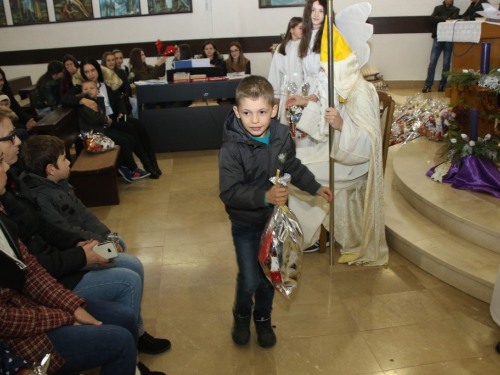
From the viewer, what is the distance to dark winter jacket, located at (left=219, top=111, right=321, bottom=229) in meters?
2.24

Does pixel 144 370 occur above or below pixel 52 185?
below

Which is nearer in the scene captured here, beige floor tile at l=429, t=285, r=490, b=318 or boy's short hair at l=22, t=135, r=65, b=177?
boy's short hair at l=22, t=135, r=65, b=177

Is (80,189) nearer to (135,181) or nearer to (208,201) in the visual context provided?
(135,181)

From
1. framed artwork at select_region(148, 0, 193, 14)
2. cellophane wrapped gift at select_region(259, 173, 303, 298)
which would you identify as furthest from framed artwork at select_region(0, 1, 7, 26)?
cellophane wrapped gift at select_region(259, 173, 303, 298)

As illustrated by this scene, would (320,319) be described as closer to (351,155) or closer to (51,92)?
(351,155)

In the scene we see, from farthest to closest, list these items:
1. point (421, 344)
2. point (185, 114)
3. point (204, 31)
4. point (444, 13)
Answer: point (204, 31)
point (444, 13)
point (185, 114)
point (421, 344)

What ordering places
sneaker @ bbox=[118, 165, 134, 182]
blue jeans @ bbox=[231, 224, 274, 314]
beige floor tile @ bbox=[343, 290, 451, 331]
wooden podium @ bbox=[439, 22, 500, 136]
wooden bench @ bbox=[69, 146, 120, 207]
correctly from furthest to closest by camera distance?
sneaker @ bbox=[118, 165, 134, 182]
wooden bench @ bbox=[69, 146, 120, 207]
wooden podium @ bbox=[439, 22, 500, 136]
beige floor tile @ bbox=[343, 290, 451, 331]
blue jeans @ bbox=[231, 224, 274, 314]

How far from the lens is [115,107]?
5.98 m

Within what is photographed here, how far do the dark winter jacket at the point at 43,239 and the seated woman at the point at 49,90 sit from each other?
403cm

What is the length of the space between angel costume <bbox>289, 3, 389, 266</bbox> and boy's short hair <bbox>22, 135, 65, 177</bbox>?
5.45 feet

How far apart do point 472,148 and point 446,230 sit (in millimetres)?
686

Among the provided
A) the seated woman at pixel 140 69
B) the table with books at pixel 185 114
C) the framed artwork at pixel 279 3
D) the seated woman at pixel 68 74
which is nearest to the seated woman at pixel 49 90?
the seated woman at pixel 68 74

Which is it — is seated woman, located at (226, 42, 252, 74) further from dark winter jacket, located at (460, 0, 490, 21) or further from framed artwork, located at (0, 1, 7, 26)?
framed artwork, located at (0, 1, 7, 26)

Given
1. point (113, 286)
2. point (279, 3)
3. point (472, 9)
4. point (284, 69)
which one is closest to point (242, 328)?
point (113, 286)
